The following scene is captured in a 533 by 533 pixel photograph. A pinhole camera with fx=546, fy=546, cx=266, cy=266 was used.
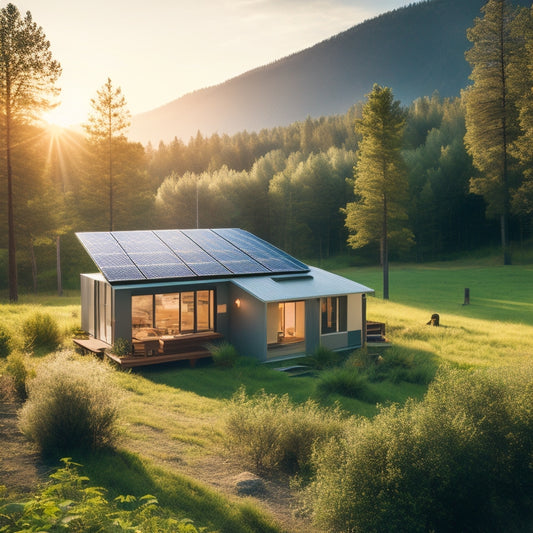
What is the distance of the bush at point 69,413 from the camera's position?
7.90 meters

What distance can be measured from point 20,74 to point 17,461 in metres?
24.8

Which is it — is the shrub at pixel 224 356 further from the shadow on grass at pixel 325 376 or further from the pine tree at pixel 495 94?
the pine tree at pixel 495 94

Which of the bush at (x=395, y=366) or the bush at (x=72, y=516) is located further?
the bush at (x=395, y=366)

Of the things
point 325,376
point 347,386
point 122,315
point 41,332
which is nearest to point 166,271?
point 122,315

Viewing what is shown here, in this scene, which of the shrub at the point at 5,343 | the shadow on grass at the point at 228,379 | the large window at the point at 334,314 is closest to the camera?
the shadow on grass at the point at 228,379

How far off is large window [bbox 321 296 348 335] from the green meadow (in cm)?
156

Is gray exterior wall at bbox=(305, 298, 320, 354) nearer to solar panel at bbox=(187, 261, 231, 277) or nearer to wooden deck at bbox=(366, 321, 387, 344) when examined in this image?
wooden deck at bbox=(366, 321, 387, 344)

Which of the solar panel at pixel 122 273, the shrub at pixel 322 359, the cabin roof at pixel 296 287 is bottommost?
the shrub at pixel 322 359

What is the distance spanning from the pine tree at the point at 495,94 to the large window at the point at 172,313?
30.9 meters

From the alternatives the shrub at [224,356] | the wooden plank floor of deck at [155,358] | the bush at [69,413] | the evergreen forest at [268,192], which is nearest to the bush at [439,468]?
the bush at [69,413]

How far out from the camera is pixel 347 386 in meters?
13.5

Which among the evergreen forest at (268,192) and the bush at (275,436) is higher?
the evergreen forest at (268,192)

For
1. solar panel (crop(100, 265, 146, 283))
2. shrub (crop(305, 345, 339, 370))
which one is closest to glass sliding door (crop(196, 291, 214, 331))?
solar panel (crop(100, 265, 146, 283))

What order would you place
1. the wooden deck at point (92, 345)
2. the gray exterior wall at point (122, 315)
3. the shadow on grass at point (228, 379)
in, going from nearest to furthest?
the shadow on grass at point (228, 379)
the wooden deck at point (92, 345)
the gray exterior wall at point (122, 315)
